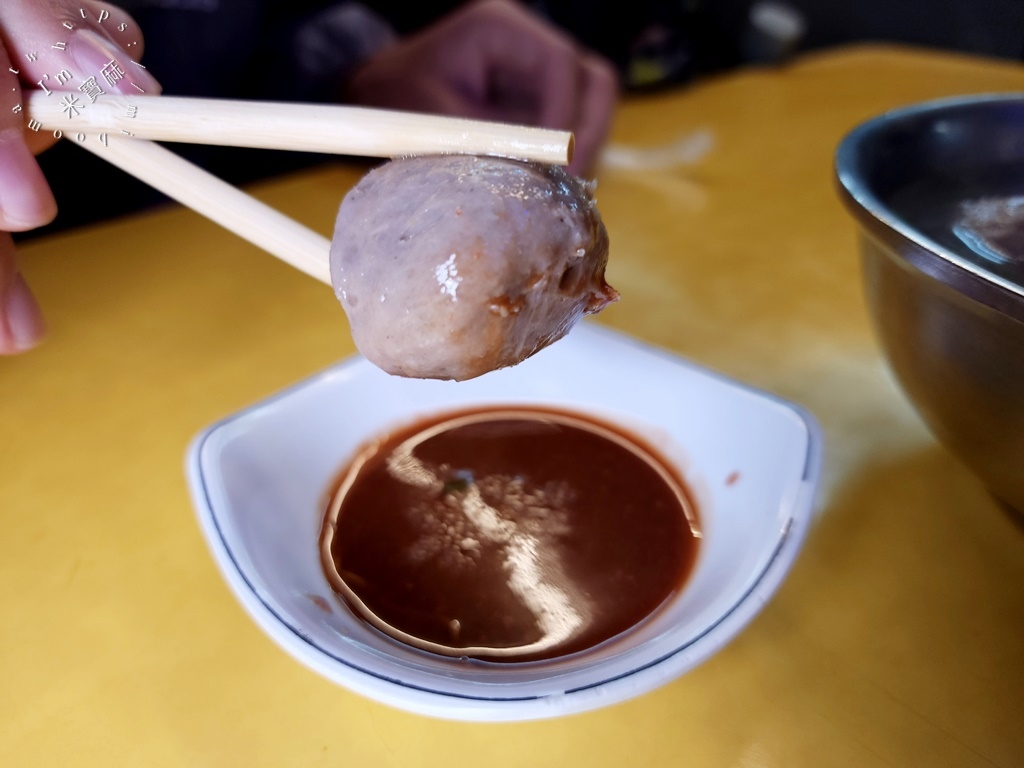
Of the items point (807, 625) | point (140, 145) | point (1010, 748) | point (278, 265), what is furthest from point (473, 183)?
point (278, 265)

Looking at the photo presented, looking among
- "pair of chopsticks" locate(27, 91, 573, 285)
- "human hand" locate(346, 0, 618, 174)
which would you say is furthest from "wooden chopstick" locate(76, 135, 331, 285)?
"human hand" locate(346, 0, 618, 174)

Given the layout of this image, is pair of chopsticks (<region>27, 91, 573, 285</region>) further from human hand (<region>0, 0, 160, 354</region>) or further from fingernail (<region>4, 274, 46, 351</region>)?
fingernail (<region>4, 274, 46, 351</region>)

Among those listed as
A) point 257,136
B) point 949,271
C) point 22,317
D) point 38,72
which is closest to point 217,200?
point 257,136

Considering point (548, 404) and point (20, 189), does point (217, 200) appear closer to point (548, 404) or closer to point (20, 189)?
point (20, 189)

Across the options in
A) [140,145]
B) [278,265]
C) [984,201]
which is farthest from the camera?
[278,265]

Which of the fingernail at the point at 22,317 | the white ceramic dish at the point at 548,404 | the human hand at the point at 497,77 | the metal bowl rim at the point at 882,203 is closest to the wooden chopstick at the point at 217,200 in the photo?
the white ceramic dish at the point at 548,404

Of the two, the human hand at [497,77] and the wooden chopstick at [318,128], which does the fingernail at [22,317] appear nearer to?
the wooden chopstick at [318,128]

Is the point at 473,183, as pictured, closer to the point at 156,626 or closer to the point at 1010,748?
the point at 156,626
